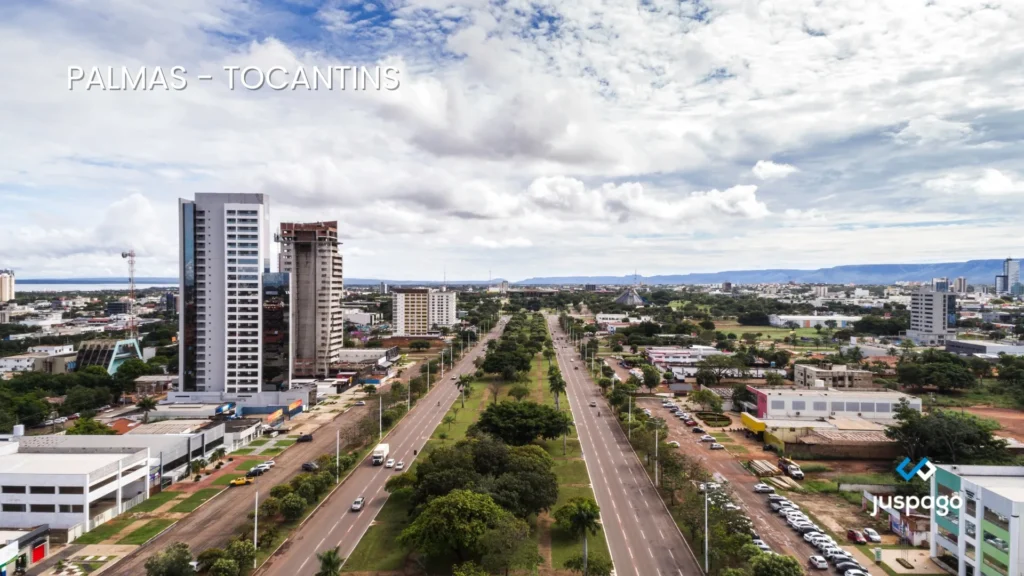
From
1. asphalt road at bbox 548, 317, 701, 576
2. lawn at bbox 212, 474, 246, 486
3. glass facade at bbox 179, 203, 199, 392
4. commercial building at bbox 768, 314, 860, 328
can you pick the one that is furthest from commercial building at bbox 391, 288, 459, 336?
commercial building at bbox 768, 314, 860, 328

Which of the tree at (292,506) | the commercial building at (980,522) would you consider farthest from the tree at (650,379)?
the tree at (292,506)

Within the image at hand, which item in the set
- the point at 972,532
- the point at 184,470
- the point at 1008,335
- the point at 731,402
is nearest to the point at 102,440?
the point at 184,470

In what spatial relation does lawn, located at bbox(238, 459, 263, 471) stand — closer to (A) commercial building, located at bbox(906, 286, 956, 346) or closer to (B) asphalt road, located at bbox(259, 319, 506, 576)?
(B) asphalt road, located at bbox(259, 319, 506, 576)

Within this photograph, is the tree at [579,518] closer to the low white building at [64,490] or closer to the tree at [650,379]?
the low white building at [64,490]

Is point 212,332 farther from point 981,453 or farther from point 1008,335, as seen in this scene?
point 1008,335

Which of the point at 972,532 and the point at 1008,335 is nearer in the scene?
the point at 972,532

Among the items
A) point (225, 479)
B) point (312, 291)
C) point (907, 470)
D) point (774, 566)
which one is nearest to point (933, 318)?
point (907, 470)

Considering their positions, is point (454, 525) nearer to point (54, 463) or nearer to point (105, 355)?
point (54, 463)

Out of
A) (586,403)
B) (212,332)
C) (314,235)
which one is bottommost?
(586,403)
